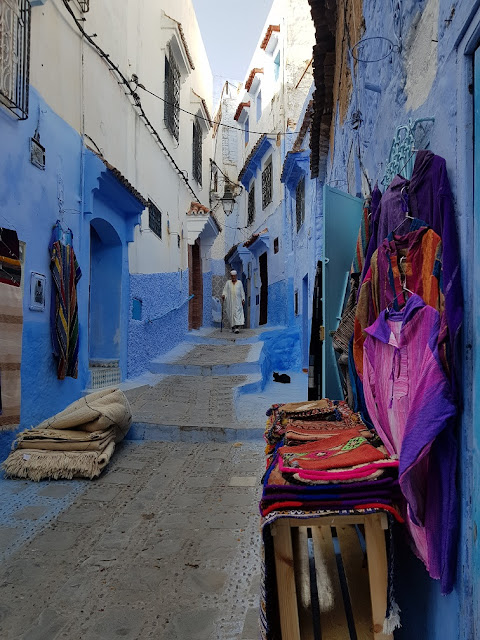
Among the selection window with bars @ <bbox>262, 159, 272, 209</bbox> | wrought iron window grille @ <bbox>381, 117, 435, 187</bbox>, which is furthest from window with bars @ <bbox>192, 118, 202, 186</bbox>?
wrought iron window grille @ <bbox>381, 117, 435, 187</bbox>

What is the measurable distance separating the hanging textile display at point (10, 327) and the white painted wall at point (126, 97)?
1964 millimetres

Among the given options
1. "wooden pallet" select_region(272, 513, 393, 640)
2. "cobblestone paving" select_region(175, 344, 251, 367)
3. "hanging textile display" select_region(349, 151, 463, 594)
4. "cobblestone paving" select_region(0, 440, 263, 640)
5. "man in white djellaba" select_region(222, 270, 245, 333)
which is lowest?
"cobblestone paving" select_region(0, 440, 263, 640)

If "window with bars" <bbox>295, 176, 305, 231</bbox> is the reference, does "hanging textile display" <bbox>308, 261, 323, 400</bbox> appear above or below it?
below

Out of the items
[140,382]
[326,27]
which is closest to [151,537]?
[140,382]

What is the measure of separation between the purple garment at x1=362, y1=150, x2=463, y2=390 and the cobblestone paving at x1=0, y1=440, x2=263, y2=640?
5.63 ft

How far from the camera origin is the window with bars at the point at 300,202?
11.4 meters

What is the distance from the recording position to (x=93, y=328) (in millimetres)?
7961

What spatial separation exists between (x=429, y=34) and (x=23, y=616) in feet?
10.5

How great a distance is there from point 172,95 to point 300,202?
147 inches

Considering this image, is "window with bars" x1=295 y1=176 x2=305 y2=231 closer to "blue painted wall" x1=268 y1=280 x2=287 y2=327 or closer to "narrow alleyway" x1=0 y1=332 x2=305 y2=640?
"blue painted wall" x1=268 y1=280 x2=287 y2=327

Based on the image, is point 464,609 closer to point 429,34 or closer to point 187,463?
point 429,34

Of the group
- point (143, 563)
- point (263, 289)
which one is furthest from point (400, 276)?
point (263, 289)

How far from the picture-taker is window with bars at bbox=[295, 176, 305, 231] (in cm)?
1138

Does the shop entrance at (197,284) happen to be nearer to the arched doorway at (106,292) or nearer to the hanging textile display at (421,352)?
the arched doorway at (106,292)
